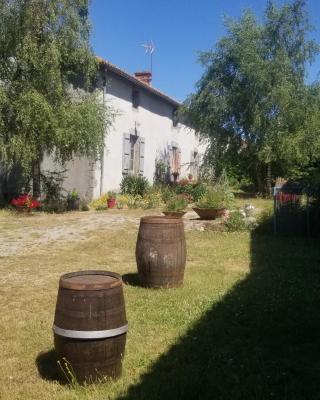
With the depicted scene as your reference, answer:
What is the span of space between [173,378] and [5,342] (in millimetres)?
1755

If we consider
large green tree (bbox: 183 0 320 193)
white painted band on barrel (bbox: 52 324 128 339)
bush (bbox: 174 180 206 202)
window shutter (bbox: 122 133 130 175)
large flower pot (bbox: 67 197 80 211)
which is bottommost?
white painted band on barrel (bbox: 52 324 128 339)

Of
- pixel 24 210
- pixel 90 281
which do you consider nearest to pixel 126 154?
pixel 24 210

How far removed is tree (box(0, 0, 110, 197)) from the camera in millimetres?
13797

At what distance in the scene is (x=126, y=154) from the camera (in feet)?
64.7

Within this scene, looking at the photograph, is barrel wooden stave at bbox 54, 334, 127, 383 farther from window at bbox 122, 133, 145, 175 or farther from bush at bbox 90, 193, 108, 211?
window at bbox 122, 133, 145, 175

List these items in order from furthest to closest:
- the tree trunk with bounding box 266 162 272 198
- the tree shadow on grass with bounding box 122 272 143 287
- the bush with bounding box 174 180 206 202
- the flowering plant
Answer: the tree trunk with bounding box 266 162 272 198 < the bush with bounding box 174 180 206 202 < the flowering plant < the tree shadow on grass with bounding box 122 272 143 287

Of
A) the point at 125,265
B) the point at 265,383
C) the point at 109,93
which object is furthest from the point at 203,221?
the point at 265,383

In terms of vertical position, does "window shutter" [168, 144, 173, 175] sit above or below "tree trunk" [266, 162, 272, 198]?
above

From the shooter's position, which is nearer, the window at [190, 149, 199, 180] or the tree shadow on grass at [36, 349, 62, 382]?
the tree shadow on grass at [36, 349, 62, 382]

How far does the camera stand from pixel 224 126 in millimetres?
19891

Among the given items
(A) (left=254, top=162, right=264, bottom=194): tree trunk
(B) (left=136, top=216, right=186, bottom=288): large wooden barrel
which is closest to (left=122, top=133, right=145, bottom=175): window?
(A) (left=254, top=162, right=264, bottom=194): tree trunk

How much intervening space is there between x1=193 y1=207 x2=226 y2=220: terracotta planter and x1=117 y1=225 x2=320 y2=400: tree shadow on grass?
6075 mm

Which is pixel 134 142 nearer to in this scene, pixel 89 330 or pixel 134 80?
pixel 134 80

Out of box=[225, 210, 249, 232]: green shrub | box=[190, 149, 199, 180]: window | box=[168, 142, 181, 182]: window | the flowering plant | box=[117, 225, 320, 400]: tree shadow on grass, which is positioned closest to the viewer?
box=[117, 225, 320, 400]: tree shadow on grass
